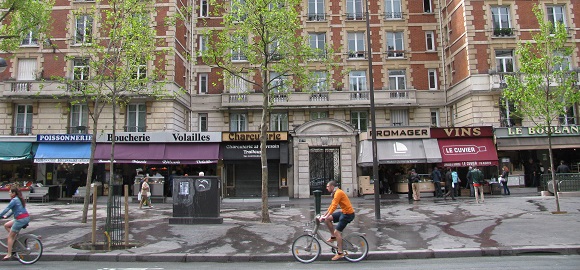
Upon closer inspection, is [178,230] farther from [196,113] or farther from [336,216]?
[196,113]

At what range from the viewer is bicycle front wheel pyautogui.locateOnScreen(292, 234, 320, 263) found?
9227mm

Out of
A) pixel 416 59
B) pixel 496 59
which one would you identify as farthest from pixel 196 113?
pixel 496 59

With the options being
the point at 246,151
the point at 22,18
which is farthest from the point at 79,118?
the point at 22,18

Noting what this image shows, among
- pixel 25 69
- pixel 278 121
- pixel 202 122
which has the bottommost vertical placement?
pixel 278 121

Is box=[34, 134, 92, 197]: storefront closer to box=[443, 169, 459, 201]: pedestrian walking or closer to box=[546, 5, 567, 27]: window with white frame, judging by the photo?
box=[443, 169, 459, 201]: pedestrian walking

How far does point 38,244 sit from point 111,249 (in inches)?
68.4

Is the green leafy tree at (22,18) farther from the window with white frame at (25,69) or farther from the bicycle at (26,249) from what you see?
the window with white frame at (25,69)

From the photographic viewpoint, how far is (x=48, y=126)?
87.7 feet

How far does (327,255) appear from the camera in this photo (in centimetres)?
962

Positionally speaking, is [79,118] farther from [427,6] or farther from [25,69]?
[427,6]

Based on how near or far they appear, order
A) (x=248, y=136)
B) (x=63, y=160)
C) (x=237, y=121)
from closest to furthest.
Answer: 1. (x=63, y=160)
2. (x=248, y=136)
3. (x=237, y=121)

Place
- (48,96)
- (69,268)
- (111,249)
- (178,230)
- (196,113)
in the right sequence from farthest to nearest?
(196,113)
(48,96)
(178,230)
(111,249)
(69,268)

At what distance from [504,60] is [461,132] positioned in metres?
5.91

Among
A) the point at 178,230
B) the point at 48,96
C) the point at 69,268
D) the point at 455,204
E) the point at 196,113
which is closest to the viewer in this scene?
the point at 69,268
